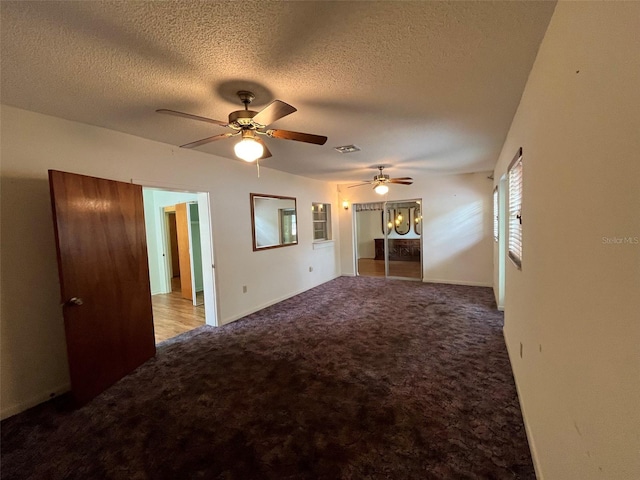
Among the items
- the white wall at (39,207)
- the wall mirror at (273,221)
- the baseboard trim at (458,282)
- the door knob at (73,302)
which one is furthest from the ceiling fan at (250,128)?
the baseboard trim at (458,282)

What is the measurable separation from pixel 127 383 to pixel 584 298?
345 cm

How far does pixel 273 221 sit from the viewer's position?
535 cm

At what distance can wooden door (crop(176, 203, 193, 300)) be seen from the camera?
5.62 m

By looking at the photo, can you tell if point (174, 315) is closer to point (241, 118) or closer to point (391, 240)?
point (241, 118)

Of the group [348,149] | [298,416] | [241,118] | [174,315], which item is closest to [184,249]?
[174,315]

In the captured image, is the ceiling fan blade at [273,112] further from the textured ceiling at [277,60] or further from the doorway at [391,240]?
the doorway at [391,240]

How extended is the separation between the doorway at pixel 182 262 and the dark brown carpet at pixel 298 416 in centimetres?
77

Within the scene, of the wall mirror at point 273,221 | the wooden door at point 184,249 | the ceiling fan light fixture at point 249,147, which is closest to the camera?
the ceiling fan light fixture at point 249,147

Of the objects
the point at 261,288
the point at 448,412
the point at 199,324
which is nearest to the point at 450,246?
the point at 261,288

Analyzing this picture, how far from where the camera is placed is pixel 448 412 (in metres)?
2.12

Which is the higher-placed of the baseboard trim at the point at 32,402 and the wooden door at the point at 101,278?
the wooden door at the point at 101,278

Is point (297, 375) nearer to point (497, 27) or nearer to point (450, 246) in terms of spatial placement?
point (497, 27)

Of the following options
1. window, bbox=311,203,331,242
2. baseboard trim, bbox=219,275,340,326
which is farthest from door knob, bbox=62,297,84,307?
window, bbox=311,203,331,242

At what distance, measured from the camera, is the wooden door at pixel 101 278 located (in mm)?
2371
